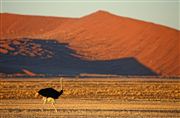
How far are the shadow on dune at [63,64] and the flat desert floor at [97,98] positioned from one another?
0.95ft

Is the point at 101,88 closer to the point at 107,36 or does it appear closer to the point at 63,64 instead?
the point at 63,64

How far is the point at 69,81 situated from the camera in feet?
50.7

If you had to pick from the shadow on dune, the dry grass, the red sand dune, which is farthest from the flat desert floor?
the red sand dune

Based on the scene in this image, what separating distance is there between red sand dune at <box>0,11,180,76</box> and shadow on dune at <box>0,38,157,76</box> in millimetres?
207

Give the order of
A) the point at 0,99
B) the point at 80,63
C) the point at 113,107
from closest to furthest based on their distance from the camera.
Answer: the point at 113,107
the point at 0,99
the point at 80,63

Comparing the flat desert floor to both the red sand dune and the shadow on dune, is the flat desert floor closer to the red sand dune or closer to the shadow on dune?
the shadow on dune

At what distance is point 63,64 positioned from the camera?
1456 cm

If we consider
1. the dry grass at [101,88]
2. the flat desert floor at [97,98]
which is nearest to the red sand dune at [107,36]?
the dry grass at [101,88]

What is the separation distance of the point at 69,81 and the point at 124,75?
1.56 metres

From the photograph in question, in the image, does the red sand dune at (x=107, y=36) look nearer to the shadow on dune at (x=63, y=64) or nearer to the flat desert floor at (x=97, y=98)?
the shadow on dune at (x=63, y=64)

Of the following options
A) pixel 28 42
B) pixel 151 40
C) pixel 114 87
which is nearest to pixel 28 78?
pixel 28 42

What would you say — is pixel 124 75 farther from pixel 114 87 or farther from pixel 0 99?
pixel 0 99

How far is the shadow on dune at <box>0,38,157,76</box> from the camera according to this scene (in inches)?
576

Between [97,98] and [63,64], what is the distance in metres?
1.43
